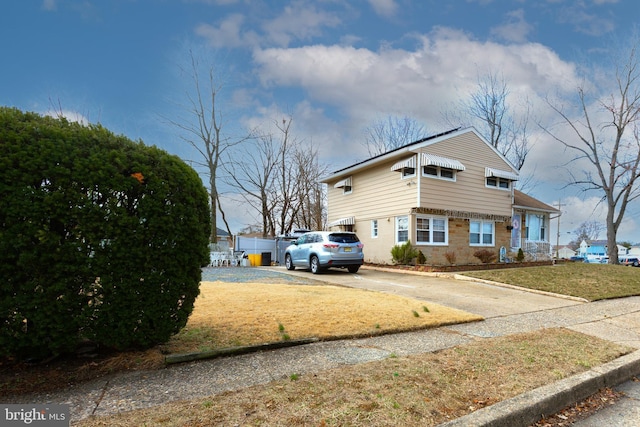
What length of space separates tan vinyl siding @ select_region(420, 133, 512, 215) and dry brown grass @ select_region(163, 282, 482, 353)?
1056cm

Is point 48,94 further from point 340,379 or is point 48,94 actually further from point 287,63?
point 340,379

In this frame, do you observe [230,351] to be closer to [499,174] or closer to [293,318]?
[293,318]

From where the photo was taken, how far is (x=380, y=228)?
59.7ft

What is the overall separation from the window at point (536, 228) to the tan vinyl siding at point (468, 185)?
3.46 meters


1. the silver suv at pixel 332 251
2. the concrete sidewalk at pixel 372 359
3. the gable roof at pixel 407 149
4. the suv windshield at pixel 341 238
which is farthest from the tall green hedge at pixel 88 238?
the gable roof at pixel 407 149

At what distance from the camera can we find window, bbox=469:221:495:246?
18.3m

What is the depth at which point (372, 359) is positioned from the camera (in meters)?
3.74

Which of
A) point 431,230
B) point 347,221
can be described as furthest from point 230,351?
point 347,221

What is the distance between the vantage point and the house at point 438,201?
54.0 feet

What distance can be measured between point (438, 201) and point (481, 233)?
3939 millimetres

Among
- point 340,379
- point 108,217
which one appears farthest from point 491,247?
point 108,217

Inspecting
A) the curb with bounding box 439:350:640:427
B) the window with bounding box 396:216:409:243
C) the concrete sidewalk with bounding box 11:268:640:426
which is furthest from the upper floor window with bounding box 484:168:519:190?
the curb with bounding box 439:350:640:427

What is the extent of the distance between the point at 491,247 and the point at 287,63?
1429 centimetres

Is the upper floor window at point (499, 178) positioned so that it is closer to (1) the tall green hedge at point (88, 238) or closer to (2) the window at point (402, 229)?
(2) the window at point (402, 229)
